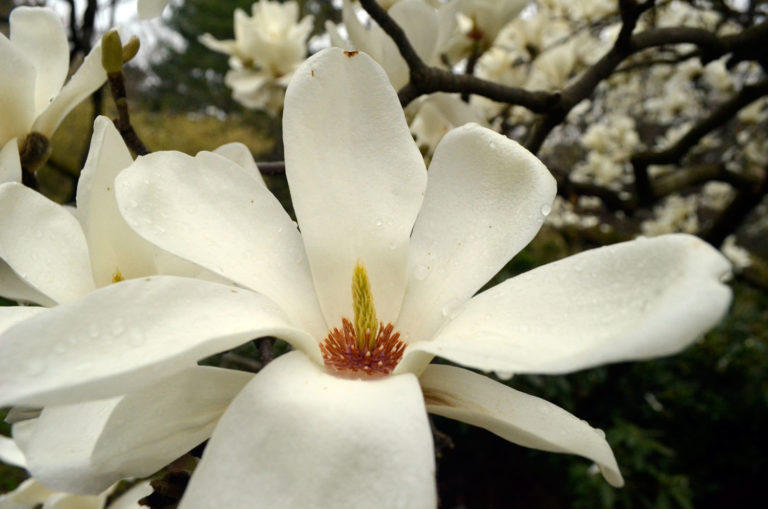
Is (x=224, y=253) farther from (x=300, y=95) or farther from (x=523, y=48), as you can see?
(x=523, y=48)

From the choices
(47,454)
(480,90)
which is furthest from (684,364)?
(47,454)

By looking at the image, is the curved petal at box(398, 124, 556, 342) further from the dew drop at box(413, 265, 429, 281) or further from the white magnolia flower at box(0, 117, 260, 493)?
the white magnolia flower at box(0, 117, 260, 493)

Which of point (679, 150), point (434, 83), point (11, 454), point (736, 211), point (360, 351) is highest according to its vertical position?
point (434, 83)

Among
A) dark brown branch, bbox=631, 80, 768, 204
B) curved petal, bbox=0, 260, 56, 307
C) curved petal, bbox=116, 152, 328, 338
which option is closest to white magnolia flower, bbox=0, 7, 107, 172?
curved petal, bbox=0, 260, 56, 307

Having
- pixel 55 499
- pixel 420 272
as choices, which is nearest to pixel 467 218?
pixel 420 272

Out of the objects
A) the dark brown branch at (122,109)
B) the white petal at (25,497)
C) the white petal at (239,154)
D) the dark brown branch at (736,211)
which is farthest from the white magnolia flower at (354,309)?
the dark brown branch at (736,211)

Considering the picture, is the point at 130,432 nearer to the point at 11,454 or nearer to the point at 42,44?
the point at 42,44
